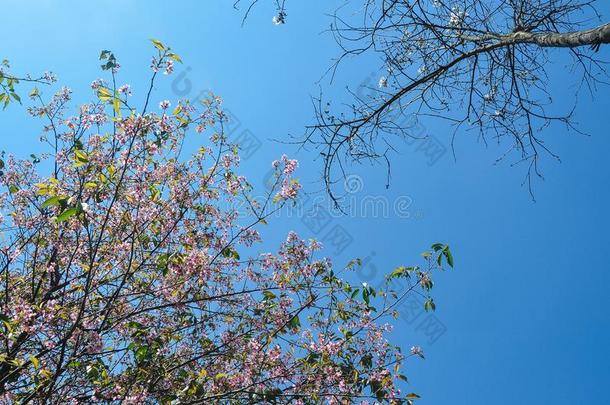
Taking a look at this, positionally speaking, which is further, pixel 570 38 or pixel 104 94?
pixel 104 94

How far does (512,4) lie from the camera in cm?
387

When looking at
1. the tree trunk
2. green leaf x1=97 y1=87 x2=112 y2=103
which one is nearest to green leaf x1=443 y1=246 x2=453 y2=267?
the tree trunk

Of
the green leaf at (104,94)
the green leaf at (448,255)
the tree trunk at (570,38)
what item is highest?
the green leaf at (104,94)

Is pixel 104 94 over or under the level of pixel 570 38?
over

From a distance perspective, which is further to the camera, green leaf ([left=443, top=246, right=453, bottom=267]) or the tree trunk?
green leaf ([left=443, top=246, right=453, bottom=267])

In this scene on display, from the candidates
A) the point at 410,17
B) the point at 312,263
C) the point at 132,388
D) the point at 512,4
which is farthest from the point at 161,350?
the point at 512,4

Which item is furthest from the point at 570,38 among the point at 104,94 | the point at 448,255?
the point at 104,94

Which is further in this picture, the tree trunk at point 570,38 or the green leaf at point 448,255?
the green leaf at point 448,255

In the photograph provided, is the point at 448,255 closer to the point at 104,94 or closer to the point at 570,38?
the point at 570,38

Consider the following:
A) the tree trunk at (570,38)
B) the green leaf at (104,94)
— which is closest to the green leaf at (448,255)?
the tree trunk at (570,38)

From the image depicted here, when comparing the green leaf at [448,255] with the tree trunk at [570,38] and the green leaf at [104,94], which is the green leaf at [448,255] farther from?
the green leaf at [104,94]

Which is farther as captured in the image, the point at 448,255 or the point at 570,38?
the point at 448,255

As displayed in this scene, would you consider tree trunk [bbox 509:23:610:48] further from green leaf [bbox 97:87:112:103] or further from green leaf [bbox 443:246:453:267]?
green leaf [bbox 97:87:112:103]

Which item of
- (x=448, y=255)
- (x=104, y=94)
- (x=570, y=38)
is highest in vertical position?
(x=104, y=94)
